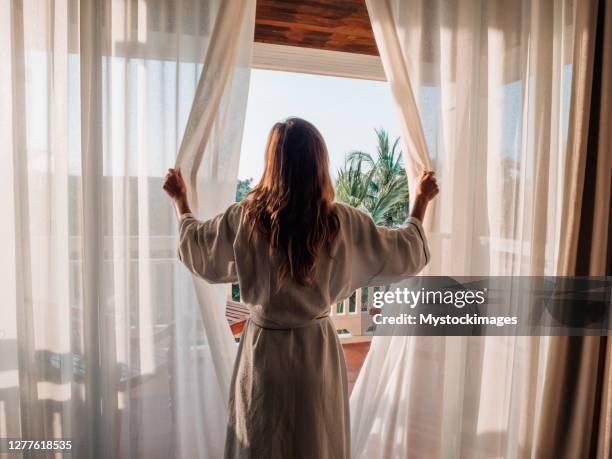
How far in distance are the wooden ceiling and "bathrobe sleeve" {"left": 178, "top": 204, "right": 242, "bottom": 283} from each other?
1.35 metres

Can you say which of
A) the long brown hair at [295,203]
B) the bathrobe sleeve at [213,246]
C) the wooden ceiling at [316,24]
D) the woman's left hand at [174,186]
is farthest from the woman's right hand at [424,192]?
the wooden ceiling at [316,24]

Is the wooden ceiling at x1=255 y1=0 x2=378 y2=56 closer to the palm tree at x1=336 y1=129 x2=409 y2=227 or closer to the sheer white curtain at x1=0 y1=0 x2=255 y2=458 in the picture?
the sheer white curtain at x1=0 y1=0 x2=255 y2=458

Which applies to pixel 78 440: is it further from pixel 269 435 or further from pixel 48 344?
pixel 269 435

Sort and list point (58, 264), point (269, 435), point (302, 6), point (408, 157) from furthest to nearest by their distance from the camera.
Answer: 1. point (302, 6)
2. point (408, 157)
3. point (58, 264)
4. point (269, 435)

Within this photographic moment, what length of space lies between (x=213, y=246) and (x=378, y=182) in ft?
9.43

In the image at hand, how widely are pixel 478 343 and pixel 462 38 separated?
1.23 meters

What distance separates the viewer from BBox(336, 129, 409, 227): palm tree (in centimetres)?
398

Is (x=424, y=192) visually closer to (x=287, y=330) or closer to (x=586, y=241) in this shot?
(x=287, y=330)

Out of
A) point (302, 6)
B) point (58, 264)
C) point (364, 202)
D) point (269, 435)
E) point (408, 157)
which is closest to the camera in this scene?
point (269, 435)

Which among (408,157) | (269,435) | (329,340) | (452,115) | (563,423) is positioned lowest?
(563,423)

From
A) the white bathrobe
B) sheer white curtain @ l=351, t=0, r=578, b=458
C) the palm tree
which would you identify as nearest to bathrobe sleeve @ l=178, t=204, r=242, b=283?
the white bathrobe

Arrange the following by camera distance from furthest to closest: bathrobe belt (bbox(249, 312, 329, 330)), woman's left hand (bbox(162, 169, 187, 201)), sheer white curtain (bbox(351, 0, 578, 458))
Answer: sheer white curtain (bbox(351, 0, 578, 458)) < woman's left hand (bbox(162, 169, 187, 201)) < bathrobe belt (bbox(249, 312, 329, 330))

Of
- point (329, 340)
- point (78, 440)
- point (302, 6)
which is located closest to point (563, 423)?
point (329, 340)

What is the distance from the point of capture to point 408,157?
1718mm
